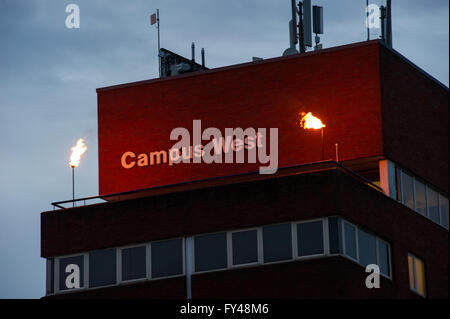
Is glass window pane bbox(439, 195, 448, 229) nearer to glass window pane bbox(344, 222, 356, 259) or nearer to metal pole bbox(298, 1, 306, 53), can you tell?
glass window pane bbox(344, 222, 356, 259)

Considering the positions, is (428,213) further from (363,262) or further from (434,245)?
(363,262)

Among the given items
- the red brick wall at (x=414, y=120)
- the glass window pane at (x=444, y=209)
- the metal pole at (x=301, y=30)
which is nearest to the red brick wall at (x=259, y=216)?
the glass window pane at (x=444, y=209)

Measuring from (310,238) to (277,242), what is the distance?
130cm

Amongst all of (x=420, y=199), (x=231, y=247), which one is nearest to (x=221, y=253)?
(x=231, y=247)

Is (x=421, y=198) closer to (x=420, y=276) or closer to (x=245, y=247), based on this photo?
(x=420, y=276)

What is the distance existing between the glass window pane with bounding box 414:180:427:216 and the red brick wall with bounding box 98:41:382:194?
3.42m

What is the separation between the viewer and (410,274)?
54500mm

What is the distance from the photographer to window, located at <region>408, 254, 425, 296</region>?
54.7m

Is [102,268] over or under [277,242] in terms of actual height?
under

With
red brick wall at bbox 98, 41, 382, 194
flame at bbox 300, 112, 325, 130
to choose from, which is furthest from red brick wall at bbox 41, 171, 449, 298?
flame at bbox 300, 112, 325, 130

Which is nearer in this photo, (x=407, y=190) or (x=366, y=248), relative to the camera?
(x=366, y=248)

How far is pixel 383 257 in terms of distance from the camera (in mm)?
52906

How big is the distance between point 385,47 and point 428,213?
273 inches
